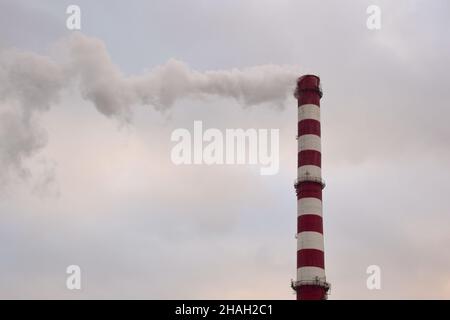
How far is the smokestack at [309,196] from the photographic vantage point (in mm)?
→ 42812

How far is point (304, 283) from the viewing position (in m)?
42.7

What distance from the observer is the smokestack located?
1686 inches

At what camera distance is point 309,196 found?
4434 centimetres
